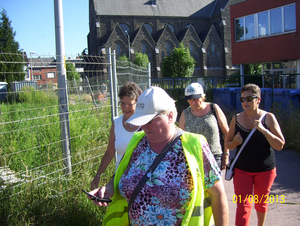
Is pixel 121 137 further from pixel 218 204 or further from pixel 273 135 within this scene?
pixel 273 135

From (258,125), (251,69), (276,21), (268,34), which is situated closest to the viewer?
(258,125)

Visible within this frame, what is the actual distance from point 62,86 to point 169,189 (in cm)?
269

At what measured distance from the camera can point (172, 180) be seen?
5.81ft

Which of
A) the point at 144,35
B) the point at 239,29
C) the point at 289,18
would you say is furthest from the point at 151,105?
the point at 144,35

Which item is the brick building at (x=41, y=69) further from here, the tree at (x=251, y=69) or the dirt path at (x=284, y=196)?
the tree at (x=251, y=69)

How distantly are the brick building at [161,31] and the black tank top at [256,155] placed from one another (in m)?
51.5

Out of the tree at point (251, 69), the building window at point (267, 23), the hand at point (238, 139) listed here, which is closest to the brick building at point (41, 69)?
the hand at point (238, 139)

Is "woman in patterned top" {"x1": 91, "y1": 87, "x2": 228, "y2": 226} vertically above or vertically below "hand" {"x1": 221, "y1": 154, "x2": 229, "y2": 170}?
above

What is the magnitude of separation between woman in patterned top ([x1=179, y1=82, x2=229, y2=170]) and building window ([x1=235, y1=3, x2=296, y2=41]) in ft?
54.8

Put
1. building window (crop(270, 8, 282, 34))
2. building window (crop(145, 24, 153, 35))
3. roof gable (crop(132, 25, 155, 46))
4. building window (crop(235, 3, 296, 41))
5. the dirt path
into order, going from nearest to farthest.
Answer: the dirt path < building window (crop(235, 3, 296, 41)) < building window (crop(270, 8, 282, 34)) < roof gable (crop(132, 25, 155, 46)) < building window (crop(145, 24, 153, 35))

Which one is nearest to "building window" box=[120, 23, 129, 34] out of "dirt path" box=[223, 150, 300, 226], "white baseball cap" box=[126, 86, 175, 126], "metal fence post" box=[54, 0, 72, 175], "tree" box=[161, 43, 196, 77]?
"tree" box=[161, 43, 196, 77]

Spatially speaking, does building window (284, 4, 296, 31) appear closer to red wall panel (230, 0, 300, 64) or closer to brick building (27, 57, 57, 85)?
red wall panel (230, 0, 300, 64)

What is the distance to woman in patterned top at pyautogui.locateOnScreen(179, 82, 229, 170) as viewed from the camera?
11.9 feet

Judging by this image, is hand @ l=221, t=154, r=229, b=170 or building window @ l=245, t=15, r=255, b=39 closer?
hand @ l=221, t=154, r=229, b=170
